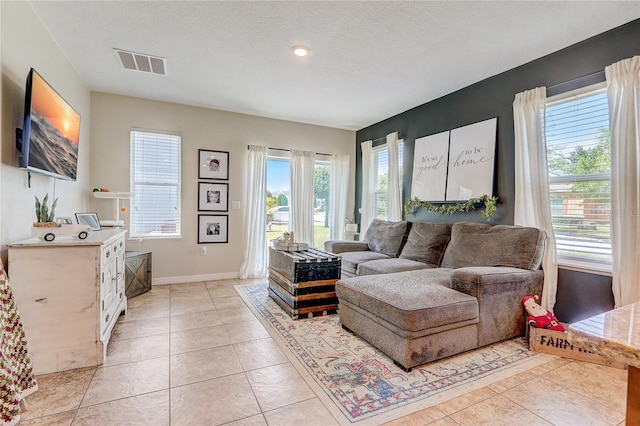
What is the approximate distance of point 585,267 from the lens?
261 cm

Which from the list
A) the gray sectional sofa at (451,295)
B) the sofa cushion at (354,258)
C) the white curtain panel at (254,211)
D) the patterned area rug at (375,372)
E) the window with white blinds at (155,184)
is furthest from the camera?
the white curtain panel at (254,211)

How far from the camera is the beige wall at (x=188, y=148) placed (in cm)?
405

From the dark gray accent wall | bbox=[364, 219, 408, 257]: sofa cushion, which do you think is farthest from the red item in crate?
bbox=[364, 219, 408, 257]: sofa cushion

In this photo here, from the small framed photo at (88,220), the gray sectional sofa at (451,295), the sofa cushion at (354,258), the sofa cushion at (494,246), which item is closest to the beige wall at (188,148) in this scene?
the small framed photo at (88,220)

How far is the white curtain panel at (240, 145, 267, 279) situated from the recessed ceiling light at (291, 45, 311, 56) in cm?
214

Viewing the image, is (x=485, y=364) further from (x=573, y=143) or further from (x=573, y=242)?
(x=573, y=143)

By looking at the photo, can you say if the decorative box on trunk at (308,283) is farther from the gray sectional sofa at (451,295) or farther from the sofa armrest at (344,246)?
the sofa armrest at (344,246)

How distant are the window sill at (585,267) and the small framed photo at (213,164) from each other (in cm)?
420

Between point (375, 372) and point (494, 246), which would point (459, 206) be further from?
point (375, 372)

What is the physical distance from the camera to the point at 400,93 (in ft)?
12.8

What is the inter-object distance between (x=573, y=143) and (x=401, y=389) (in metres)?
2.58

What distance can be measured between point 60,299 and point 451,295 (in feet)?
8.82

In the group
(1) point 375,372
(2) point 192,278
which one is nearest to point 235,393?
(1) point 375,372

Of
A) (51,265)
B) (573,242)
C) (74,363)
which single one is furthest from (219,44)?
(573,242)
